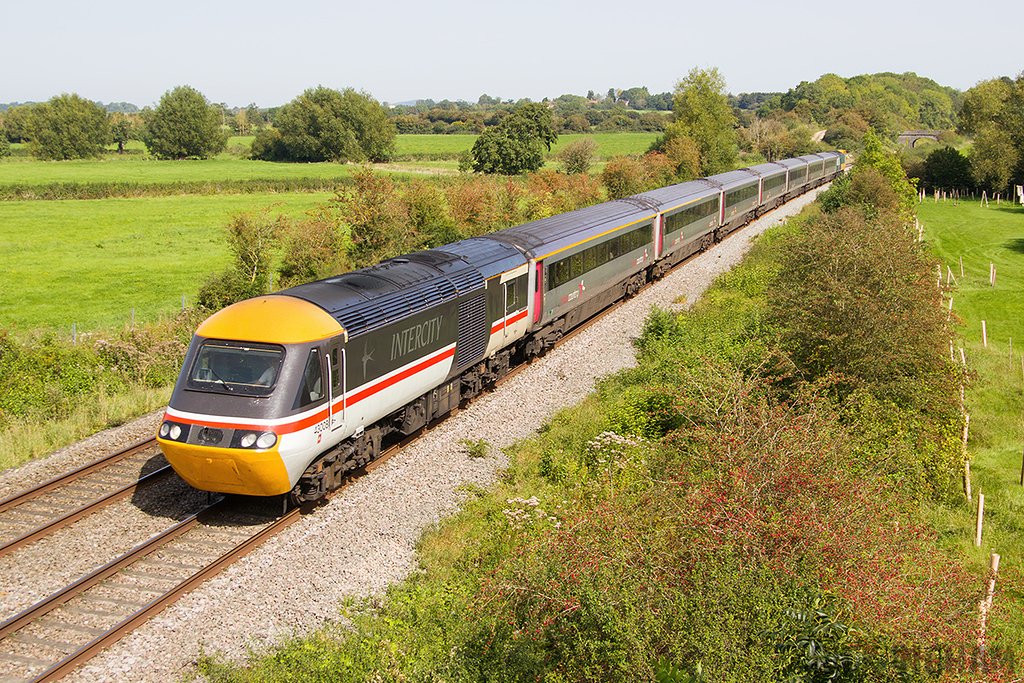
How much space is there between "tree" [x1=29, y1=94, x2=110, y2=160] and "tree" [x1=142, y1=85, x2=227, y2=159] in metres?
7.41

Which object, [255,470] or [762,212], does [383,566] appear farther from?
[762,212]

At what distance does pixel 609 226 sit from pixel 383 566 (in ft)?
49.2

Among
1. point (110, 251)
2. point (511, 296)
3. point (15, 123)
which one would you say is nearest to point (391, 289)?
point (511, 296)

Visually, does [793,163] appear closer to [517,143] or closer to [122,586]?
[517,143]

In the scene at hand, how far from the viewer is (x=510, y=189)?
3706 centimetres

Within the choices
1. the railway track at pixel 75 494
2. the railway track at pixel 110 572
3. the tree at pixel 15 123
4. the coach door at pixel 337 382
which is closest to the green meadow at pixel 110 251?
the railway track at pixel 75 494

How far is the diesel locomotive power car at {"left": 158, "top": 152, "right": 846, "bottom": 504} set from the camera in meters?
10.4

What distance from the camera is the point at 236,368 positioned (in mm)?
10711

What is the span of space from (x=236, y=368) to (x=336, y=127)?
9076cm

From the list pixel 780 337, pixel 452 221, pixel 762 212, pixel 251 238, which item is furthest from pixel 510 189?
pixel 780 337

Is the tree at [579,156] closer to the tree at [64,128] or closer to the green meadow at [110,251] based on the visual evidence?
the green meadow at [110,251]

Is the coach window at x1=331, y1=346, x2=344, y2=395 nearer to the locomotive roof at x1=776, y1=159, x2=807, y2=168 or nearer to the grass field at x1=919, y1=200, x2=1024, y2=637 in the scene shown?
the grass field at x1=919, y1=200, x2=1024, y2=637

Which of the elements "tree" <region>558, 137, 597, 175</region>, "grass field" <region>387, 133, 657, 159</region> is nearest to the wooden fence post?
"tree" <region>558, 137, 597, 175</region>

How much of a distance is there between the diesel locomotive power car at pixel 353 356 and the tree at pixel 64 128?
104659 millimetres
